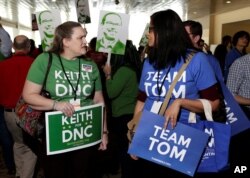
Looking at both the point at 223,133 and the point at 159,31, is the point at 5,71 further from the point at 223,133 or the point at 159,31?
the point at 223,133

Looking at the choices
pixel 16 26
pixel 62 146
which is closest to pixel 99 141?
pixel 62 146

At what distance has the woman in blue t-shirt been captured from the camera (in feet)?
5.84

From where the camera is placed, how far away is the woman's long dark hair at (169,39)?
1822 mm

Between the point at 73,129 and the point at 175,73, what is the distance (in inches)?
33.8

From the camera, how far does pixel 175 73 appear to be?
1.80 m

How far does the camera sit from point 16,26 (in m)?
18.8

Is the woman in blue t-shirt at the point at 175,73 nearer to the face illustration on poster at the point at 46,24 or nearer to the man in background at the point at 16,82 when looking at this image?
the man in background at the point at 16,82

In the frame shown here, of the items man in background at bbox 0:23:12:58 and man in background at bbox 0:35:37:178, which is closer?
man in background at bbox 0:35:37:178

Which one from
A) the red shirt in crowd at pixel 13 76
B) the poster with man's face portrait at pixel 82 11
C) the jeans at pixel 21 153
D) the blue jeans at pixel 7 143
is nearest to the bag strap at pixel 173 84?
the red shirt in crowd at pixel 13 76

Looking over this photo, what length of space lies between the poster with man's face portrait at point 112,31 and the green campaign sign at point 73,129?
935 mm

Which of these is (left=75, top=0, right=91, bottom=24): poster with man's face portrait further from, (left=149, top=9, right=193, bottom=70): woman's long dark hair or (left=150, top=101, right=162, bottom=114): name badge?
(left=150, top=101, right=162, bottom=114): name badge

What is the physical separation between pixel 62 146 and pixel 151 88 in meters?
0.79

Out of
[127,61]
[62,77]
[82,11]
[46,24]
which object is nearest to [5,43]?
[82,11]

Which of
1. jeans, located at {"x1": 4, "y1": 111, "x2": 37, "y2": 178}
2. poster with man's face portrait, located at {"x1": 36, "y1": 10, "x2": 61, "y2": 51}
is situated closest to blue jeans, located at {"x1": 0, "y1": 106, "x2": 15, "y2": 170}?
jeans, located at {"x1": 4, "y1": 111, "x2": 37, "y2": 178}
